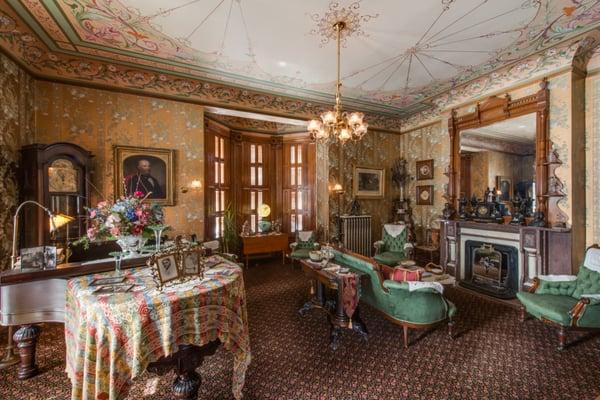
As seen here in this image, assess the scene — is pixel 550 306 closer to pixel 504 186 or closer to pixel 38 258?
pixel 504 186

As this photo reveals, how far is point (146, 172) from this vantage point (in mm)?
4602

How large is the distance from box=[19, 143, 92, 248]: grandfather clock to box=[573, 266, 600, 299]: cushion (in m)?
6.52

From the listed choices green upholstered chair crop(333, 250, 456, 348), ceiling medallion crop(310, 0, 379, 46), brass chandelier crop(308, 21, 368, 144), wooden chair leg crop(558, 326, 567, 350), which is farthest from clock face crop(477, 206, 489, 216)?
ceiling medallion crop(310, 0, 379, 46)

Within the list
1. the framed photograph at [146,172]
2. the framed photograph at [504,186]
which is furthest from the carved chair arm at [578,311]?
the framed photograph at [146,172]

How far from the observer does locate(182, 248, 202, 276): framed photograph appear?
79.7 inches

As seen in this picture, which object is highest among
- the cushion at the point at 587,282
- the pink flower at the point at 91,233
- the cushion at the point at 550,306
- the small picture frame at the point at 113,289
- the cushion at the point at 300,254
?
the pink flower at the point at 91,233

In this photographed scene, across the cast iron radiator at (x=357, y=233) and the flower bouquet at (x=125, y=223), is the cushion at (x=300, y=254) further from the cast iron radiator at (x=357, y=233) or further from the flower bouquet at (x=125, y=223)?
the flower bouquet at (x=125, y=223)

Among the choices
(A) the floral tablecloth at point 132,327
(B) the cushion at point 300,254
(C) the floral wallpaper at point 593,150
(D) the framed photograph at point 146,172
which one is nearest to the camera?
(A) the floral tablecloth at point 132,327

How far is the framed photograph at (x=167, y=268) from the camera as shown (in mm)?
1853

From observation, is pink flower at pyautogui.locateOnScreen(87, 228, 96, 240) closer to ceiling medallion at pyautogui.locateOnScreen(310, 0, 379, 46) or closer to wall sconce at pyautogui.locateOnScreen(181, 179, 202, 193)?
wall sconce at pyautogui.locateOnScreen(181, 179, 202, 193)

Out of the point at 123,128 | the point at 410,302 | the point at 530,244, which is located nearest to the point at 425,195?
the point at 530,244

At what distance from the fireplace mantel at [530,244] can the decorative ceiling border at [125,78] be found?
416 cm

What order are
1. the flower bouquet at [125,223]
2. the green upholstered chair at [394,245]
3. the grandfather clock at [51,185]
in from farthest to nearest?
the green upholstered chair at [394,245] < the grandfather clock at [51,185] < the flower bouquet at [125,223]

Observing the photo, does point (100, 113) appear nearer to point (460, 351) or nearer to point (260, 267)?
point (260, 267)
